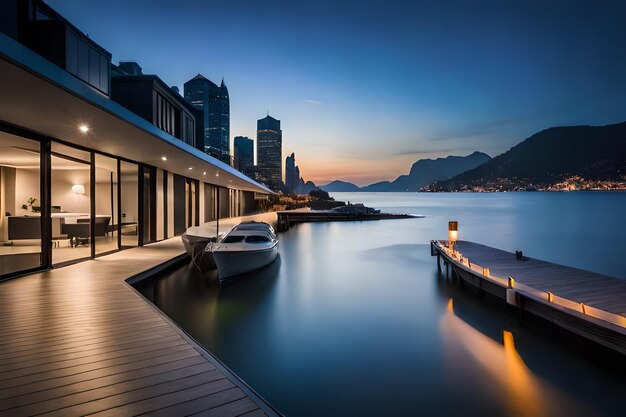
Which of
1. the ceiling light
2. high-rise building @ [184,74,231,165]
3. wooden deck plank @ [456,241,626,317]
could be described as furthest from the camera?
high-rise building @ [184,74,231,165]

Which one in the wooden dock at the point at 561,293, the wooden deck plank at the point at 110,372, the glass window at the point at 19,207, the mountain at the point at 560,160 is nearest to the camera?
the wooden deck plank at the point at 110,372

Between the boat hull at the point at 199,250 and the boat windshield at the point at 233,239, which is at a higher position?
the boat windshield at the point at 233,239

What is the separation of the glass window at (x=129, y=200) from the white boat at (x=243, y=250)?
4.53m

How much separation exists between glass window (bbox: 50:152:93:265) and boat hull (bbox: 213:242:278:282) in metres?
3.74

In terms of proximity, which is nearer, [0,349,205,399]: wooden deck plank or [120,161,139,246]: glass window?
[0,349,205,399]: wooden deck plank

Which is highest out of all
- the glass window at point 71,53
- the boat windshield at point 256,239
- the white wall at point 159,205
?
the glass window at point 71,53

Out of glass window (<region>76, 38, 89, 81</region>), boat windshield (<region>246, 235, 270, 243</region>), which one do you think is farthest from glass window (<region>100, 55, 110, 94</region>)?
boat windshield (<region>246, 235, 270, 243</region>)

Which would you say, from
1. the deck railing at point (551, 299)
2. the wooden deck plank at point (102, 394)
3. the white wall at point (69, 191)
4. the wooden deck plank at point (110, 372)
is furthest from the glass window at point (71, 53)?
the deck railing at point (551, 299)

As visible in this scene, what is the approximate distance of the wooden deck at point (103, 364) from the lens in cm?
249

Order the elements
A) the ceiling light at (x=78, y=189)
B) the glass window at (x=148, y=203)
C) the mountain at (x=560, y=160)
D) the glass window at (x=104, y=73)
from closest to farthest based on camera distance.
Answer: the glass window at (x=104, y=73), the glass window at (x=148, y=203), the ceiling light at (x=78, y=189), the mountain at (x=560, y=160)

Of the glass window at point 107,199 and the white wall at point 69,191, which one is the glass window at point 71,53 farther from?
the white wall at point 69,191

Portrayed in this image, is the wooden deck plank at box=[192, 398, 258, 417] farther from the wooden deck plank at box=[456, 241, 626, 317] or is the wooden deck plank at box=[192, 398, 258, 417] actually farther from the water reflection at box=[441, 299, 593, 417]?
the wooden deck plank at box=[456, 241, 626, 317]

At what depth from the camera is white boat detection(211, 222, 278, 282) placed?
31.1 feet

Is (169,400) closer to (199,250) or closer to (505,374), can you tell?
(505,374)
